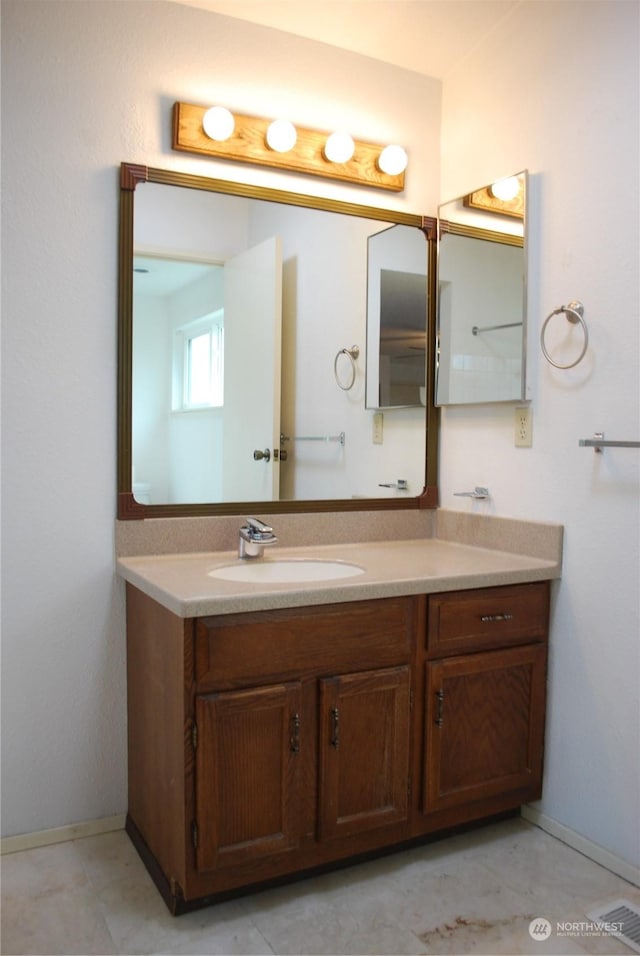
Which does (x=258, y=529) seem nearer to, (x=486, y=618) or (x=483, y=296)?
(x=486, y=618)

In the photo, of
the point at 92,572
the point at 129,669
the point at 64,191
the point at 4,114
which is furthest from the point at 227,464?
the point at 4,114

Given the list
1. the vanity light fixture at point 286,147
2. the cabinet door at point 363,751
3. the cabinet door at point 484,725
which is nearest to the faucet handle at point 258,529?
the cabinet door at point 363,751

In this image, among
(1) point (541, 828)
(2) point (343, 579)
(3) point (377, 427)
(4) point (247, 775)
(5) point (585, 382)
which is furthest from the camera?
(3) point (377, 427)

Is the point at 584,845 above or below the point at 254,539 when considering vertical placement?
below

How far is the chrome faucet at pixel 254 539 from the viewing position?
2.05 meters

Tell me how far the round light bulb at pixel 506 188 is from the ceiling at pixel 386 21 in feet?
1.55

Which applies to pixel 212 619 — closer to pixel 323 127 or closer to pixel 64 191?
pixel 64 191

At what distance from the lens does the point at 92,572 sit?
205 cm

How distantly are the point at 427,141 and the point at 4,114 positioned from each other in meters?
1.34

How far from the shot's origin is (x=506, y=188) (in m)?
2.23

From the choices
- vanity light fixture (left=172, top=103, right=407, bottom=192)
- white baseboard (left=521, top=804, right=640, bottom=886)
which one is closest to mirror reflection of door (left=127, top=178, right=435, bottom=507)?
vanity light fixture (left=172, top=103, right=407, bottom=192)

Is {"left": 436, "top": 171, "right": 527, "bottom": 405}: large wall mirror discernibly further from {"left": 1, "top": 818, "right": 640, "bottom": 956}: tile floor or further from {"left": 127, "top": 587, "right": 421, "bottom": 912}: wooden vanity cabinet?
{"left": 1, "top": 818, "right": 640, "bottom": 956}: tile floor

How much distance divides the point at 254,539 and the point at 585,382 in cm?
100

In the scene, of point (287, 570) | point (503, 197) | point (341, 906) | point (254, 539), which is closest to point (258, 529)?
point (254, 539)
